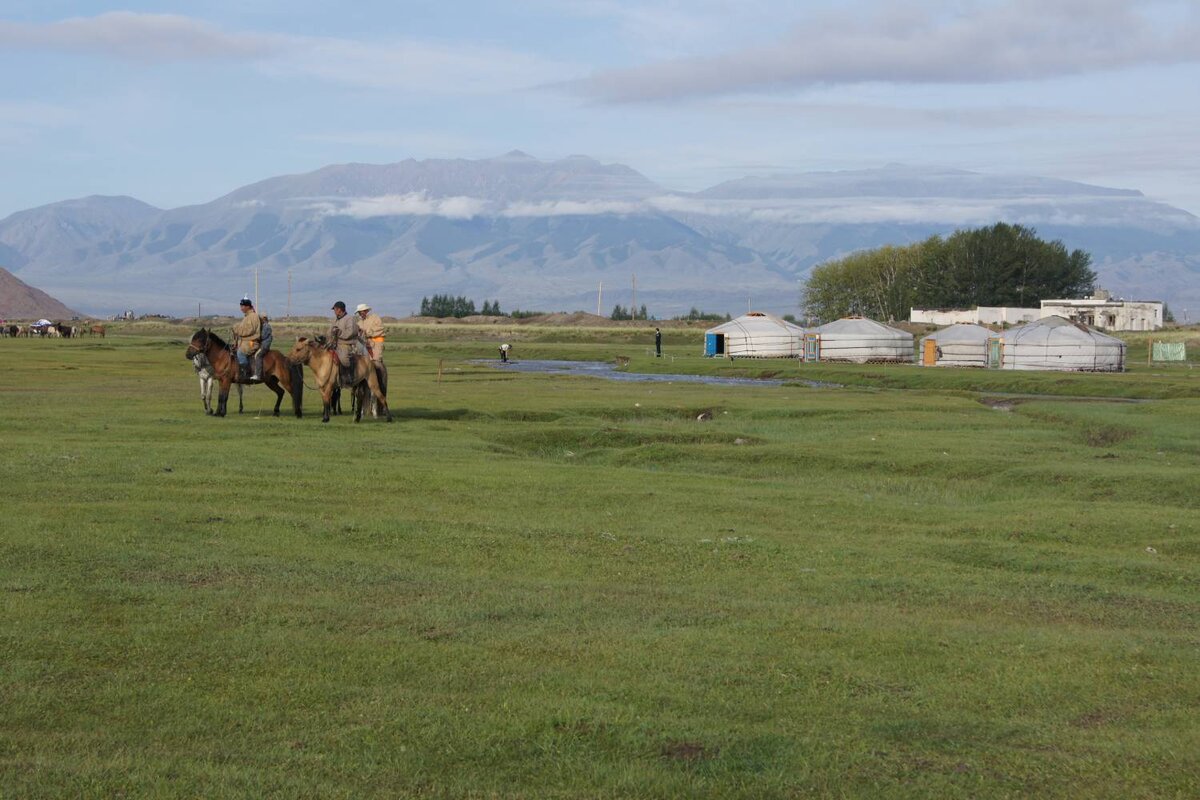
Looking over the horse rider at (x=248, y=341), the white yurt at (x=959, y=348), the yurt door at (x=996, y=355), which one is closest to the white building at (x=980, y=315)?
the white yurt at (x=959, y=348)

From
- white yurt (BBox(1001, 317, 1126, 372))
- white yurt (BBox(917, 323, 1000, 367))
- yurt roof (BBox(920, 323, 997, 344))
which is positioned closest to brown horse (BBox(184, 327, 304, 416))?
white yurt (BBox(1001, 317, 1126, 372))

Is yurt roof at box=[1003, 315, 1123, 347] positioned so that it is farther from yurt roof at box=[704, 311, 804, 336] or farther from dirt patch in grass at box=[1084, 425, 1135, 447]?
dirt patch in grass at box=[1084, 425, 1135, 447]

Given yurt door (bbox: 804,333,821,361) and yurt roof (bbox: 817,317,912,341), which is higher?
yurt roof (bbox: 817,317,912,341)

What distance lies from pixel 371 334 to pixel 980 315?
107485mm

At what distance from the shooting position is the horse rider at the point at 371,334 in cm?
3128

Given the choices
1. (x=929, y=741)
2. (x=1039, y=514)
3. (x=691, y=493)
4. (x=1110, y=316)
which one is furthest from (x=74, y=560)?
(x=1110, y=316)

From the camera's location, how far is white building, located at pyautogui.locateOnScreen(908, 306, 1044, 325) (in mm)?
129875

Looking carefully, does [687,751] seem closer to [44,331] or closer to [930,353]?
[930,353]

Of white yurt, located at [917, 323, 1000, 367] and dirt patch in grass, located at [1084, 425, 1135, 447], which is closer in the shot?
dirt patch in grass, located at [1084, 425, 1135, 447]

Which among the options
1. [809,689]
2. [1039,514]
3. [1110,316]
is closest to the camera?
[809,689]

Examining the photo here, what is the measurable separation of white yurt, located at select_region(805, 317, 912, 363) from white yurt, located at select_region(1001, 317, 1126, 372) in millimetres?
8243

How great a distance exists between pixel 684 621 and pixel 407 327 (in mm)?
156394

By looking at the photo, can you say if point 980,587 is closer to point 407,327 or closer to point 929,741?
point 929,741

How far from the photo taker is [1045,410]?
133 ft
